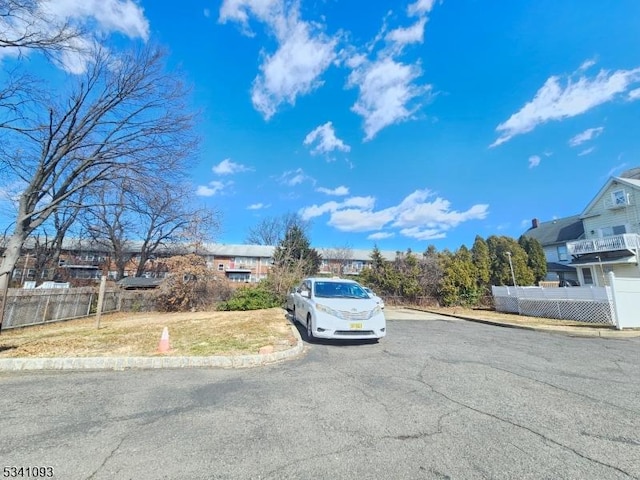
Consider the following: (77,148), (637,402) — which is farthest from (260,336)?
(77,148)

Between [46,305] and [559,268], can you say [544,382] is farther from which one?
[559,268]

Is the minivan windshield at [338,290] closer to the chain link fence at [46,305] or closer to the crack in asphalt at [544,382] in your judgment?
the crack in asphalt at [544,382]

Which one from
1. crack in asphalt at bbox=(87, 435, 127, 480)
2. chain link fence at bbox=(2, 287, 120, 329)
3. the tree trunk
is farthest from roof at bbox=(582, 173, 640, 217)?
chain link fence at bbox=(2, 287, 120, 329)

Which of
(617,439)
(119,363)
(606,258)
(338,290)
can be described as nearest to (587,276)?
(606,258)

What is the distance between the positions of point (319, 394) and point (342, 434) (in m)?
1.21

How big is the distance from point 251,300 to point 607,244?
86.4 feet

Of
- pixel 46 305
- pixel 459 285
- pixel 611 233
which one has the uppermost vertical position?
pixel 611 233

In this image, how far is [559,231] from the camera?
3325 cm

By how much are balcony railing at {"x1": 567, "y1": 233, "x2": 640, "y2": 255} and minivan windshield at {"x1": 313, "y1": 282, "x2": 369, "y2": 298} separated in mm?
23873

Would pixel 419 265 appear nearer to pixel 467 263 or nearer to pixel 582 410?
pixel 467 263

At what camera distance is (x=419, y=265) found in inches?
918

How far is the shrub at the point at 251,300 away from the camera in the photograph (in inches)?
664

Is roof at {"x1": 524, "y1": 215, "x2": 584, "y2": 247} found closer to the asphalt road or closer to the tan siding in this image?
the tan siding

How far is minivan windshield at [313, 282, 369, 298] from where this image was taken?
8766 mm
